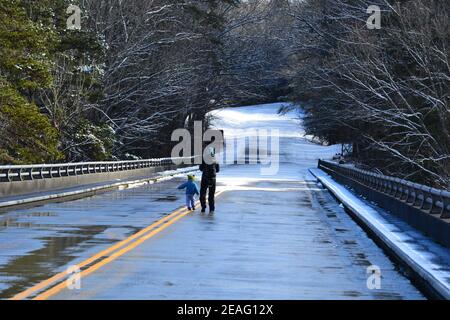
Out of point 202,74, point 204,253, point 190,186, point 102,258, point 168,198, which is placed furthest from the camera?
point 202,74

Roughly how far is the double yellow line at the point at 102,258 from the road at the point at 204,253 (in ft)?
0.42

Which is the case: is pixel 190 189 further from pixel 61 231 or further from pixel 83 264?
pixel 83 264

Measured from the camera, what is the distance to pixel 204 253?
1695 centimetres

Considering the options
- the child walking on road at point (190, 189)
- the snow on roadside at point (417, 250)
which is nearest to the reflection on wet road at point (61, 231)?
the child walking on road at point (190, 189)

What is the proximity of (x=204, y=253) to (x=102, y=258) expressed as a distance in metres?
2.00

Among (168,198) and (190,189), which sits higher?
(190,189)

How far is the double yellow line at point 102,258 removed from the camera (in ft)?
39.1

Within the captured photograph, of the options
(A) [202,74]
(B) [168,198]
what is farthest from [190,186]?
(A) [202,74]

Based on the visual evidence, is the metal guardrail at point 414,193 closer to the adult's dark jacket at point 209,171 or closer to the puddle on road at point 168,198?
the adult's dark jacket at point 209,171

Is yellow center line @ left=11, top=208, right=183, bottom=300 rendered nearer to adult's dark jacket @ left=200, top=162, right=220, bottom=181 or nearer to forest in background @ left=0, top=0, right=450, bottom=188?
adult's dark jacket @ left=200, top=162, right=220, bottom=181

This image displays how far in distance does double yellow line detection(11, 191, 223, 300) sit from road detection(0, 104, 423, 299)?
0.13 metres

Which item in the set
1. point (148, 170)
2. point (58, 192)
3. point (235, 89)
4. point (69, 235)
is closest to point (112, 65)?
point (148, 170)

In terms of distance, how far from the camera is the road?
12.5 m

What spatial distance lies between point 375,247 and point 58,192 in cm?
1978
